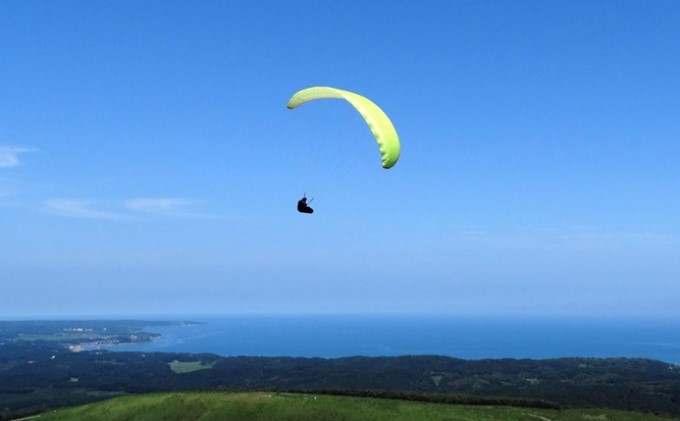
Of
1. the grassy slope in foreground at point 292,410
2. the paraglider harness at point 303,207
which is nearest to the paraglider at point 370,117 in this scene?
the paraglider harness at point 303,207

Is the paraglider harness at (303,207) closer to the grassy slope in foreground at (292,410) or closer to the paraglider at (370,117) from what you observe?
the paraglider at (370,117)

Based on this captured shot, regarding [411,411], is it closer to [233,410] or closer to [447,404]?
[447,404]

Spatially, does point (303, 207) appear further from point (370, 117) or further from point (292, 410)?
point (292, 410)

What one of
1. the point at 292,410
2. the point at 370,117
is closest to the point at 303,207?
the point at 370,117

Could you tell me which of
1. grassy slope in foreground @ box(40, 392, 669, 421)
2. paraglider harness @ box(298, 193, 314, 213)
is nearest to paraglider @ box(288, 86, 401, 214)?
paraglider harness @ box(298, 193, 314, 213)

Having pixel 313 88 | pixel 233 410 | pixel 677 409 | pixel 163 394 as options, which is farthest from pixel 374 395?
pixel 677 409

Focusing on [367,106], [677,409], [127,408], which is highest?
[367,106]
